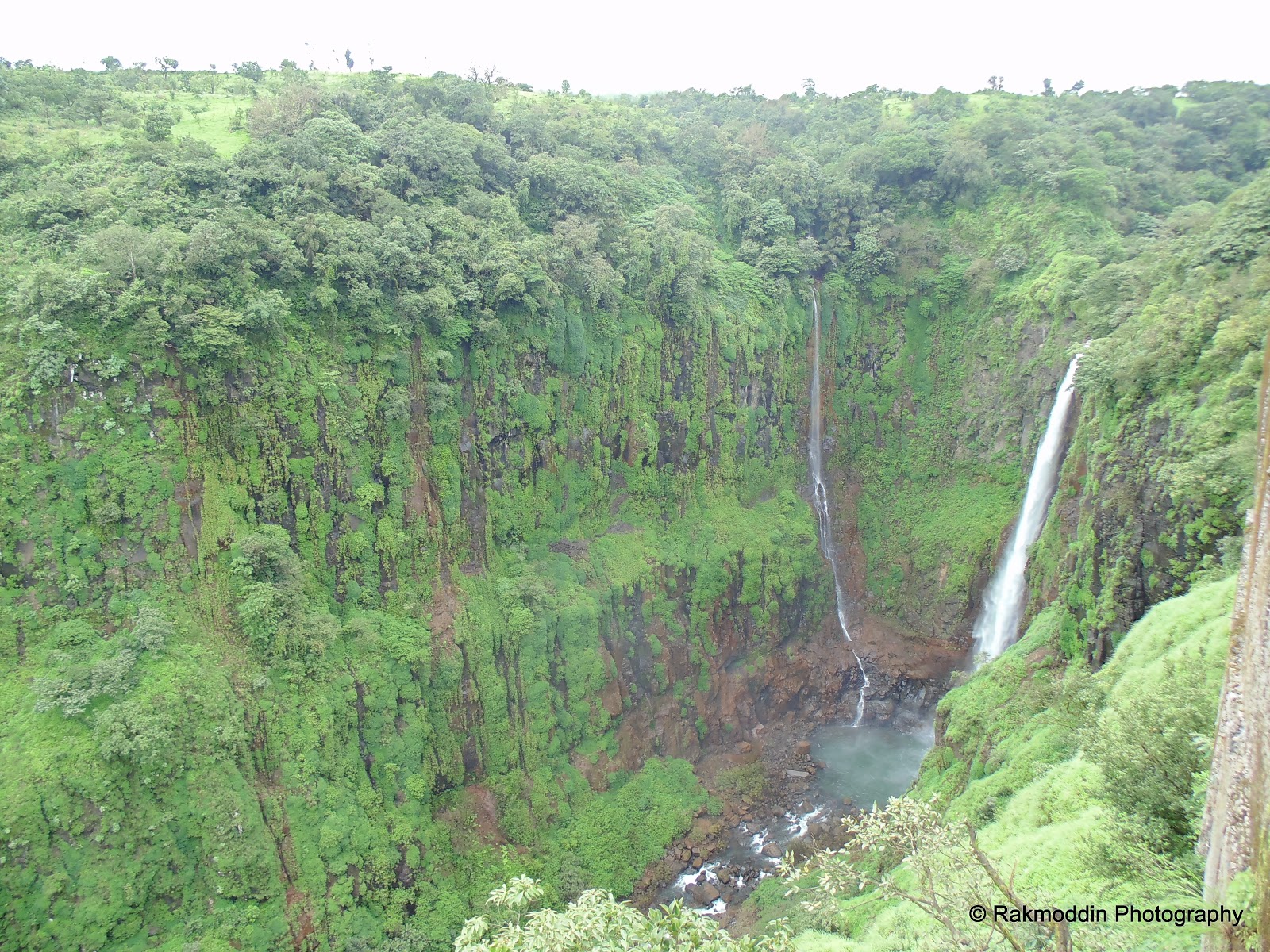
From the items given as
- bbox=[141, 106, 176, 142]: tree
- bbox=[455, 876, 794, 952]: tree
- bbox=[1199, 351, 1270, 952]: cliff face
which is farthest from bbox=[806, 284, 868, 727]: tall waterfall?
bbox=[141, 106, 176, 142]: tree

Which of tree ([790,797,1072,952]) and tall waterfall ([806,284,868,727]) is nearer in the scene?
tree ([790,797,1072,952])

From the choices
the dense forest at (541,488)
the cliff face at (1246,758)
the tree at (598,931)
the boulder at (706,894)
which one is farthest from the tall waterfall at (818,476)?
the tree at (598,931)

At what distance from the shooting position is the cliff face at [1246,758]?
642 centimetres

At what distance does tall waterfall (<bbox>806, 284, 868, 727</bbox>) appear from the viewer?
2962 centimetres

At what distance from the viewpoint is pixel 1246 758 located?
717cm

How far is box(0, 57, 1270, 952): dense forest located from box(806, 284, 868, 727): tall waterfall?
493 mm

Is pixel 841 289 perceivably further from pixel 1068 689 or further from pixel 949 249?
pixel 1068 689

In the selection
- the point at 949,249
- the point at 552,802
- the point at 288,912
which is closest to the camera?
the point at 288,912

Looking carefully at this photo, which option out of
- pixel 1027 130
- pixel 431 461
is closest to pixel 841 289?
pixel 1027 130

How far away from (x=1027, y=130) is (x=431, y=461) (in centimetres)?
3041

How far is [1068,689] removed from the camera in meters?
14.4
